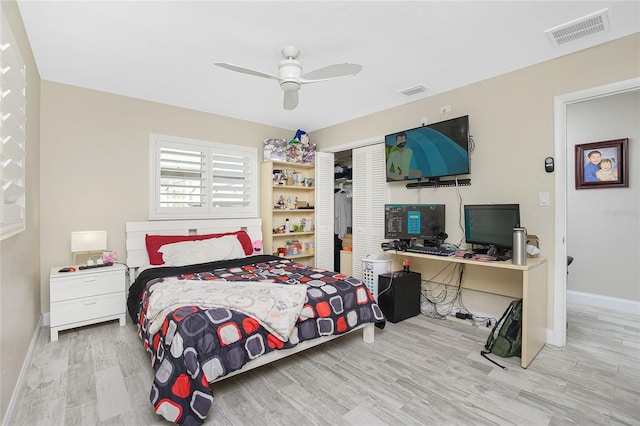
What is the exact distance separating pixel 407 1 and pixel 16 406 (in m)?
3.59

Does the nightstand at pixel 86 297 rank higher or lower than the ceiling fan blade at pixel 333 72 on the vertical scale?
lower

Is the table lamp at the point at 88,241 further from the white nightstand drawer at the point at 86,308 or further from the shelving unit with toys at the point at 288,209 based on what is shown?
the shelving unit with toys at the point at 288,209

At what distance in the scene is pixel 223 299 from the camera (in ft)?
7.25

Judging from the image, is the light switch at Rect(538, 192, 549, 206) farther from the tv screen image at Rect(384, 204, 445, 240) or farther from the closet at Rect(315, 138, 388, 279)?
the closet at Rect(315, 138, 388, 279)

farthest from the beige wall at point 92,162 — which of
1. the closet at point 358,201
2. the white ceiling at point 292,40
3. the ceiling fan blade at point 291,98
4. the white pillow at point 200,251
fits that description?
the closet at point 358,201

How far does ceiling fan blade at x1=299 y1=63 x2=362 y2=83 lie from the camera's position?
93.3 inches

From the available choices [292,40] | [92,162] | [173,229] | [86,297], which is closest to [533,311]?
[292,40]

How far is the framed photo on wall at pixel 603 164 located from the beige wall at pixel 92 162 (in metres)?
5.30

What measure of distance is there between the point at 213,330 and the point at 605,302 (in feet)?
15.4

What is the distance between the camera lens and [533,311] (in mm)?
2564

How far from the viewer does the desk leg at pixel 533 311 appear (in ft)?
7.98

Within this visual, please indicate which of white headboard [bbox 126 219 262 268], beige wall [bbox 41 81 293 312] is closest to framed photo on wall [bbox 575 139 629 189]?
white headboard [bbox 126 219 262 268]

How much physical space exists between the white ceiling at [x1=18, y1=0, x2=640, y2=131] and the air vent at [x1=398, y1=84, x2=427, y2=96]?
0.07 meters

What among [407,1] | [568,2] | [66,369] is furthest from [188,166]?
[568,2]
